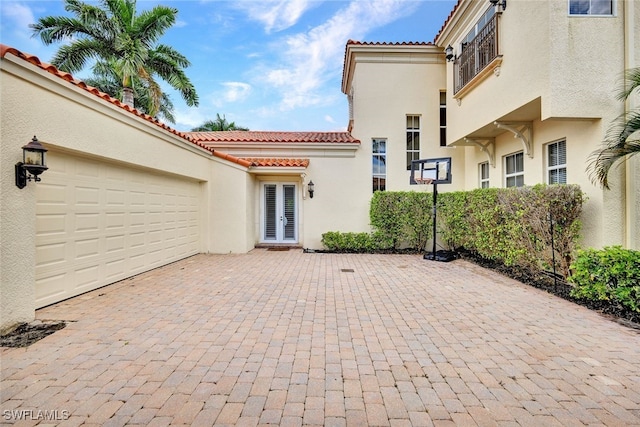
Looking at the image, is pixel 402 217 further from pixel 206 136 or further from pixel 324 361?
pixel 206 136

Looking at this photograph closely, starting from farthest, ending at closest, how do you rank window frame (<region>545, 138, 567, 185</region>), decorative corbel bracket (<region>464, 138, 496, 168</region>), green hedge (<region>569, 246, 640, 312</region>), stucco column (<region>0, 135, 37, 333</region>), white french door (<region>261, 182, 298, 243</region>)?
white french door (<region>261, 182, 298, 243</region>), decorative corbel bracket (<region>464, 138, 496, 168</region>), window frame (<region>545, 138, 567, 185</region>), green hedge (<region>569, 246, 640, 312</region>), stucco column (<region>0, 135, 37, 333</region>)

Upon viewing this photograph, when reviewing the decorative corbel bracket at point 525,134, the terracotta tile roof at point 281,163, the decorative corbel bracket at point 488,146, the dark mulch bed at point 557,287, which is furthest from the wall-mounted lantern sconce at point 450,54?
the dark mulch bed at point 557,287

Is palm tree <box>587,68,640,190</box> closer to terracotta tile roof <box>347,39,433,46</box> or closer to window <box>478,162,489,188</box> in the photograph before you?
window <box>478,162,489,188</box>

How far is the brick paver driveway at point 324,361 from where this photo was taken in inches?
98.9

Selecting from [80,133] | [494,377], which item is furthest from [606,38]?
[80,133]

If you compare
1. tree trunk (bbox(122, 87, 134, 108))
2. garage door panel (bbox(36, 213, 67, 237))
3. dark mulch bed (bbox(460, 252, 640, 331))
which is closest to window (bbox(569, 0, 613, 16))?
dark mulch bed (bbox(460, 252, 640, 331))

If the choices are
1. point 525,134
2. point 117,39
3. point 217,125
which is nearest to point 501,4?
point 525,134

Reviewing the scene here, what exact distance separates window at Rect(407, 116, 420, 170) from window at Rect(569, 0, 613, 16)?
6.25 meters

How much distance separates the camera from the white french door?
12.4 m

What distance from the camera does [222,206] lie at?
419 inches

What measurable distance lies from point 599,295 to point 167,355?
6.87 metres

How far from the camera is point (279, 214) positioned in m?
12.4

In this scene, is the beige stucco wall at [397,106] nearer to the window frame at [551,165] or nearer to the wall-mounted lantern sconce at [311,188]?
the wall-mounted lantern sconce at [311,188]

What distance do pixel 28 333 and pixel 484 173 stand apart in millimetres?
12642
